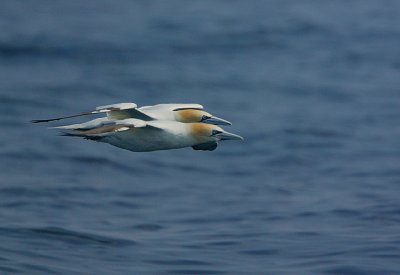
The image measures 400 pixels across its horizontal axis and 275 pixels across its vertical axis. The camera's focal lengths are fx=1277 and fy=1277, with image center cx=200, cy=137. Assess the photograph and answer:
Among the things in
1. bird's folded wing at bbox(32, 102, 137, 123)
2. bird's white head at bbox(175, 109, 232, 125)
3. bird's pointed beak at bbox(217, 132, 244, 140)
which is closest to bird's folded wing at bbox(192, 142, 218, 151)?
bird's pointed beak at bbox(217, 132, 244, 140)

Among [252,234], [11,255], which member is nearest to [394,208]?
[252,234]

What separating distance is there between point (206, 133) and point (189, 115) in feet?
2.35

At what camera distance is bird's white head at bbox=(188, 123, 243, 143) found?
42.8 ft

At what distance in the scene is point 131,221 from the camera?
40.7m

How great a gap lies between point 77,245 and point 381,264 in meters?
8.93

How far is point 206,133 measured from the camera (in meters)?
Answer: 13.1

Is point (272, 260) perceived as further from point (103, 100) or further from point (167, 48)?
point (167, 48)

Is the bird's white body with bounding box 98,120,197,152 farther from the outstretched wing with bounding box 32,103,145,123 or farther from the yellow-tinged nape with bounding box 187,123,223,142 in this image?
the yellow-tinged nape with bounding box 187,123,223,142

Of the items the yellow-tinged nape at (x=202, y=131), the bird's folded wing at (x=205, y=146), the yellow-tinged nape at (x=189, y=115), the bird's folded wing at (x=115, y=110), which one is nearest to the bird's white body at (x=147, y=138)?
the bird's folded wing at (x=115, y=110)

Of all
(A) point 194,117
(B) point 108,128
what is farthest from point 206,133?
(B) point 108,128

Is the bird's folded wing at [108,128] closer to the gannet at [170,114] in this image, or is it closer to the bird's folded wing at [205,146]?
the gannet at [170,114]

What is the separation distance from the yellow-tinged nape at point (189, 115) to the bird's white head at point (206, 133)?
1.45 ft

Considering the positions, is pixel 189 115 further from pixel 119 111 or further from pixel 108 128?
pixel 108 128

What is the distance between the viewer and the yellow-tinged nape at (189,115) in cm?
1375
